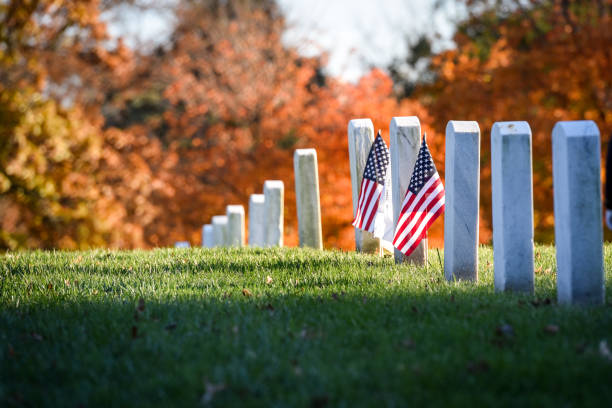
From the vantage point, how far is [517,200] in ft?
18.1

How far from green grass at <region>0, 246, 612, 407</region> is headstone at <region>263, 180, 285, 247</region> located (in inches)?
204

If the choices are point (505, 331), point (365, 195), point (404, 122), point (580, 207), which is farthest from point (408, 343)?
point (365, 195)

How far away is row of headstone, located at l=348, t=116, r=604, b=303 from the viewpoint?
→ 4930 mm

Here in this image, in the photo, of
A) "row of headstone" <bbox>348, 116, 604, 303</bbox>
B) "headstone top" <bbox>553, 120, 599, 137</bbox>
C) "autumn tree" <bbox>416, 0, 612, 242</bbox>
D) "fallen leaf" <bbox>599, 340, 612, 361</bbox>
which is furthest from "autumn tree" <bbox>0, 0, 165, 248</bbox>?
"fallen leaf" <bbox>599, 340, 612, 361</bbox>

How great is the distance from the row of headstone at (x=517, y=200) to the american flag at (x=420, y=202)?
0.96 feet

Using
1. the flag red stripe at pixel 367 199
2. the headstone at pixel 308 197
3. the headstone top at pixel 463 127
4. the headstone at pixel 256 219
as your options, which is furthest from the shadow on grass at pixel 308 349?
the headstone at pixel 256 219

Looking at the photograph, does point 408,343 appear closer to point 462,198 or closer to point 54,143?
point 462,198

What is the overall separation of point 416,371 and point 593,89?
48.5 feet

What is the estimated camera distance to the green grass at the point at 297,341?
11.5 feet

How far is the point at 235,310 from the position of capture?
522cm

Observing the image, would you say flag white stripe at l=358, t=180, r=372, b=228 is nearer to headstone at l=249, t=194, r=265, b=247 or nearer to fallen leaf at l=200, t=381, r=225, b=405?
fallen leaf at l=200, t=381, r=225, b=405

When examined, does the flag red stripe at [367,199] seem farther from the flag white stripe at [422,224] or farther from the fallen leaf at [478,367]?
the fallen leaf at [478,367]

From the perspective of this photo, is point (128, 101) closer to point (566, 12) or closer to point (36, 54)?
point (36, 54)

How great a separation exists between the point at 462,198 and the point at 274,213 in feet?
20.7
